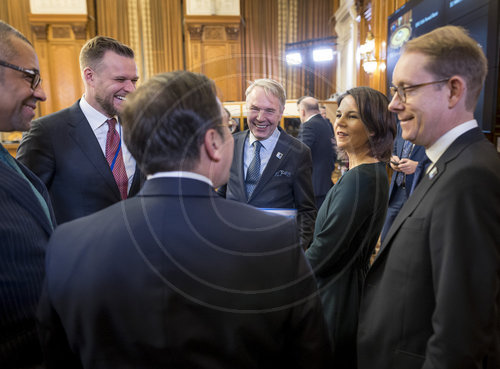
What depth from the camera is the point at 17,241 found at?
0.95 meters

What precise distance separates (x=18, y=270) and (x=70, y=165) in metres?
0.76

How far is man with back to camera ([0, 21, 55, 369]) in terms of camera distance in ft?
3.08

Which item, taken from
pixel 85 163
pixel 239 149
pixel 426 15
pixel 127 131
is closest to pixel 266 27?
pixel 426 15

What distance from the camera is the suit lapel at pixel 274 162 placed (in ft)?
6.45

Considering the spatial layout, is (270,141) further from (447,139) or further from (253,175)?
(447,139)

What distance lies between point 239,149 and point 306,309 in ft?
4.60

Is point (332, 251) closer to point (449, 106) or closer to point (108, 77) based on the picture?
point (449, 106)

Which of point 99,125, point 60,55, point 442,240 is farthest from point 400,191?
point 60,55

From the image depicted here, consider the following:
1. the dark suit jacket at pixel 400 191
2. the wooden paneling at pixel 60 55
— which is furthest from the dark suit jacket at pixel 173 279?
the wooden paneling at pixel 60 55

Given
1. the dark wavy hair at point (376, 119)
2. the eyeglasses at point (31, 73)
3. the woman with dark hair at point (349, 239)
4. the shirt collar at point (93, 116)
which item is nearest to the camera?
the eyeglasses at point (31, 73)

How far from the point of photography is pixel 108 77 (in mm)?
1715

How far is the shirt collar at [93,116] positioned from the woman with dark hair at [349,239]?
1190mm

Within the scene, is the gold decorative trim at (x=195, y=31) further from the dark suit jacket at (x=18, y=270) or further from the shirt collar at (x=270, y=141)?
the dark suit jacket at (x=18, y=270)

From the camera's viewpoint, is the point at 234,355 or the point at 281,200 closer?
the point at 234,355
